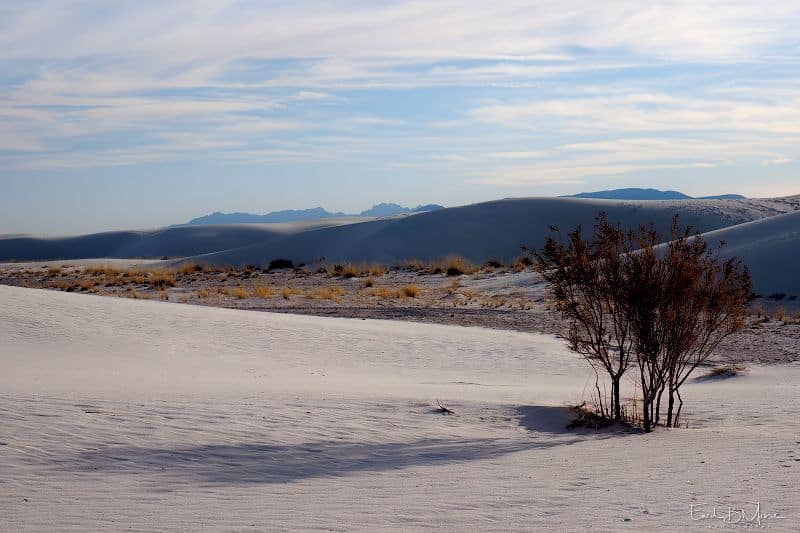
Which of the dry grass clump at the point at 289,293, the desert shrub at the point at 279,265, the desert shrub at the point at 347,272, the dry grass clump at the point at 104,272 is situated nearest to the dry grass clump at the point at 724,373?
the dry grass clump at the point at 289,293

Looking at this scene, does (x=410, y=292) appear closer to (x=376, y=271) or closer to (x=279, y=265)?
(x=376, y=271)

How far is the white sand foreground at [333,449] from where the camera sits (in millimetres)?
5965

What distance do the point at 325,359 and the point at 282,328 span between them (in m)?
2.64

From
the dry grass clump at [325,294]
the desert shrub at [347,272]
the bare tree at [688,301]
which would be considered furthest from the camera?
the desert shrub at [347,272]

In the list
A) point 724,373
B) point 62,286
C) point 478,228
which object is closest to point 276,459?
point 724,373

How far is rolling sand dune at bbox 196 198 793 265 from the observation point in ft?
198

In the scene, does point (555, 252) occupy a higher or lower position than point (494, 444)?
higher

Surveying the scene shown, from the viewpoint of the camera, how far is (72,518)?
18.5ft

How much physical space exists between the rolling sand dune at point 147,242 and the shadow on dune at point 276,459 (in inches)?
3712

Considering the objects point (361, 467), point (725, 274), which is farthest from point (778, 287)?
point (361, 467)

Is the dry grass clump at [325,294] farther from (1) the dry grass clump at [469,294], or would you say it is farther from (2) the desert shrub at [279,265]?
(2) the desert shrub at [279,265]

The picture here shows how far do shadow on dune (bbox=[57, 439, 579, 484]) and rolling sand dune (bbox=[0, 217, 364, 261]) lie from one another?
309 feet

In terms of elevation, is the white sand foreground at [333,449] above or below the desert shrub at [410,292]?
below

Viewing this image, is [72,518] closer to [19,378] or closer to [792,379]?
[19,378]
